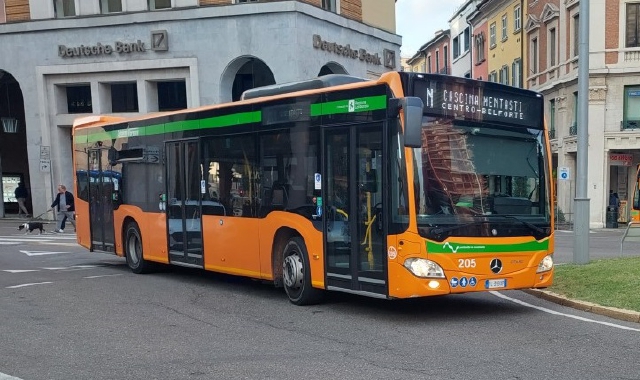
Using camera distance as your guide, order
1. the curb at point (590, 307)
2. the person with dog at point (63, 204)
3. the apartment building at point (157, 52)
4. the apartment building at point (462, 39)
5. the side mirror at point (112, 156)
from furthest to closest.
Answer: the apartment building at point (462, 39), the apartment building at point (157, 52), the person with dog at point (63, 204), the side mirror at point (112, 156), the curb at point (590, 307)

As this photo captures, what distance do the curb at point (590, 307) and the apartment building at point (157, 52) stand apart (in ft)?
62.5

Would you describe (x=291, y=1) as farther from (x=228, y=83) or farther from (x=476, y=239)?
(x=476, y=239)

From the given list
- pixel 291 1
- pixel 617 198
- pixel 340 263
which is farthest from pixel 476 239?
pixel 617 198

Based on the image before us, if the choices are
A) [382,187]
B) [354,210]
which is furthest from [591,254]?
[382,187]

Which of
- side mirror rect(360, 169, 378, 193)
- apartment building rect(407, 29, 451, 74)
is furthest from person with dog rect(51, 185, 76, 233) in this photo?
apartment building rect(407, 29, 451, 74)

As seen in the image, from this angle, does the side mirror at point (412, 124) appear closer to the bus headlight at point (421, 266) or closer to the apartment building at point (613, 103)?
the bus headlight at point (421, 266)

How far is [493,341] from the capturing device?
723cm

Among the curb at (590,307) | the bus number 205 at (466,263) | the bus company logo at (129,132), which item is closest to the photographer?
the bus number 205 at (466,263)

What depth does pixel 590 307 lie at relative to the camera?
8922mm

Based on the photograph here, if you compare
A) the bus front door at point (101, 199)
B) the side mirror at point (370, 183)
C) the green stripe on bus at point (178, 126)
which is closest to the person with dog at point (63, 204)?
the green stripe on bus at point (178, 126)

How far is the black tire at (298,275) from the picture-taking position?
30.6 ft

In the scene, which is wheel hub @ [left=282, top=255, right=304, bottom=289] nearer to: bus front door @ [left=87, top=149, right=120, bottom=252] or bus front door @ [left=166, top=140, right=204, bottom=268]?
bus front door @ [left=166, top=140, right=204, bottom=268]

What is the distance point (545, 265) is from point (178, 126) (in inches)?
269

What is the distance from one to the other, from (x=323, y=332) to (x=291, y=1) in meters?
21.4
